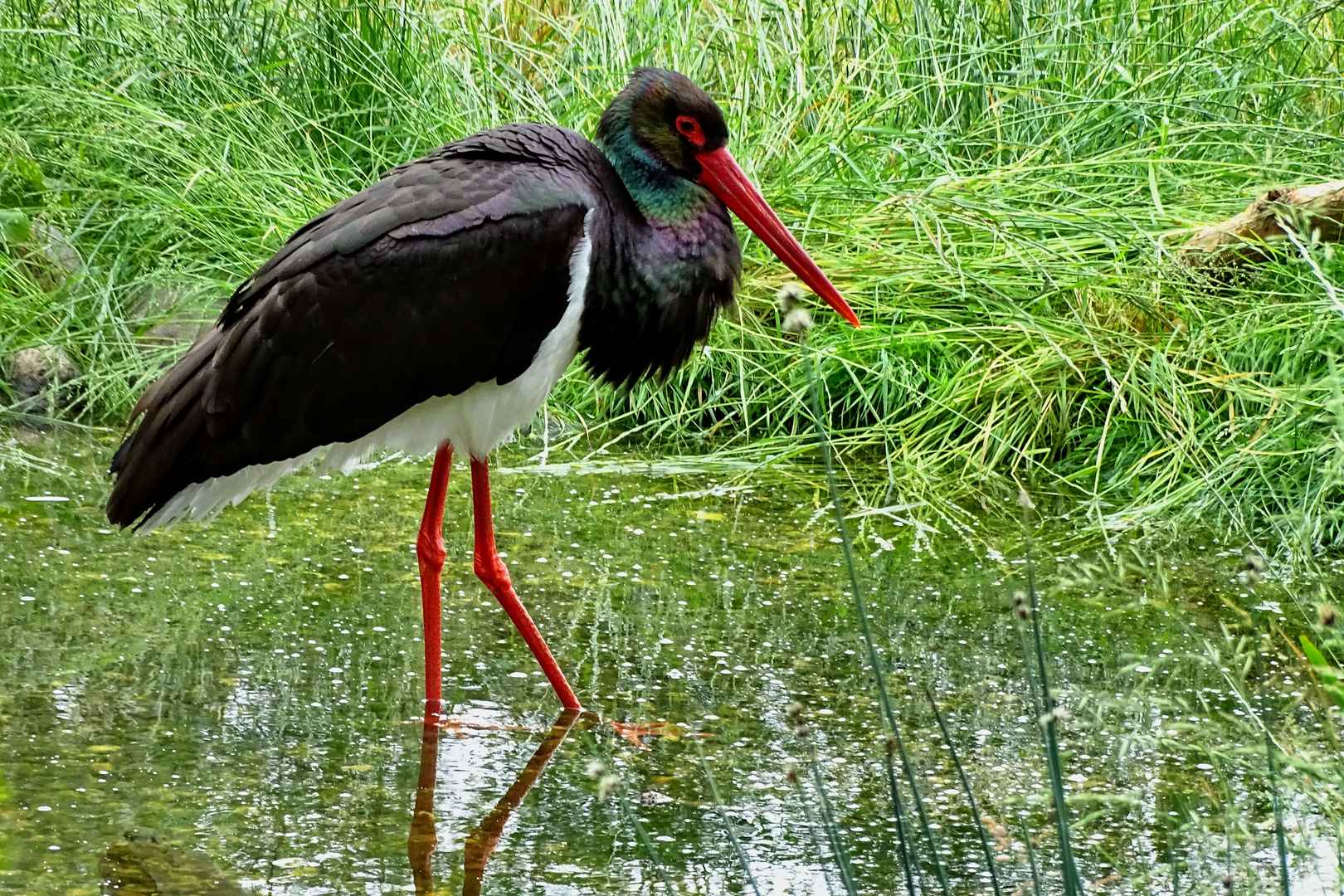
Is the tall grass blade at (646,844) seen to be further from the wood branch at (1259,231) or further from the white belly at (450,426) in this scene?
the wood branch at (1259,231)

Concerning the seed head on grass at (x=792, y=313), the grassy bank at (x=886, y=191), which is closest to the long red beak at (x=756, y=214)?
the grassy bank at (x=886, y=191)

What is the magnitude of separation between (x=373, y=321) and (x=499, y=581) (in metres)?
0.65

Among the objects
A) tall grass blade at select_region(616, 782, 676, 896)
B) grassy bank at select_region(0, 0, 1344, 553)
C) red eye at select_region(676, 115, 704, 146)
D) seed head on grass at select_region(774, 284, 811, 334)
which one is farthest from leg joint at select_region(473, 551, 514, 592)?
seed head on grass at select_region(774, 284, 811, 334)

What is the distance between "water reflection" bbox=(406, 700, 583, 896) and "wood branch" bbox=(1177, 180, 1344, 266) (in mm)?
2777

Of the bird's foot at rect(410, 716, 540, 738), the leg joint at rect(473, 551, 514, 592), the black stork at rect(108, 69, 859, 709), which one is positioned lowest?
the bird's foot at rect(410, 716, 540, 738)

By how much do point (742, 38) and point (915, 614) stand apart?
3.80 m

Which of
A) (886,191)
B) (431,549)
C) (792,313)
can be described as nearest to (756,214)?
(431,549)

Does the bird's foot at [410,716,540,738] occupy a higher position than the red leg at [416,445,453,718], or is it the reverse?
the red leg at [416,445,453,718]

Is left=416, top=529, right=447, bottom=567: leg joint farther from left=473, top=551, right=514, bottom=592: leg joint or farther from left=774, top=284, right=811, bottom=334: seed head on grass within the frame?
left=774, top=284, right=811, bottom=334: seed head on grass

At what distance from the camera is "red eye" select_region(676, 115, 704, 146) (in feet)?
12.2

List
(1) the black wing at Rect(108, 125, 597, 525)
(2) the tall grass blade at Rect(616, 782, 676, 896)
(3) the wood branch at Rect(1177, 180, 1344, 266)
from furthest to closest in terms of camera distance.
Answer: (3) the wood branch at Rect(1177, 180, 1344, 266) < (1) the black wing at Rect(108, 125, 597, 525) < (2) the tall grass blade at Rect(616, 782, 676, 896)

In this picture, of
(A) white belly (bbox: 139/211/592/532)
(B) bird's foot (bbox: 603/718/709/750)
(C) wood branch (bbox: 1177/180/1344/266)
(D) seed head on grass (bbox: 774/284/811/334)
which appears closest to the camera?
(D) seed head on grass (bbox: 774/284/811/334)

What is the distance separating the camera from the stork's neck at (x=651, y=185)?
3719mm

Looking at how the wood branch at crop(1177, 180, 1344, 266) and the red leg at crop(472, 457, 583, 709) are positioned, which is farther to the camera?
the wood branch at crop(1177, 180, 1344, 266)
